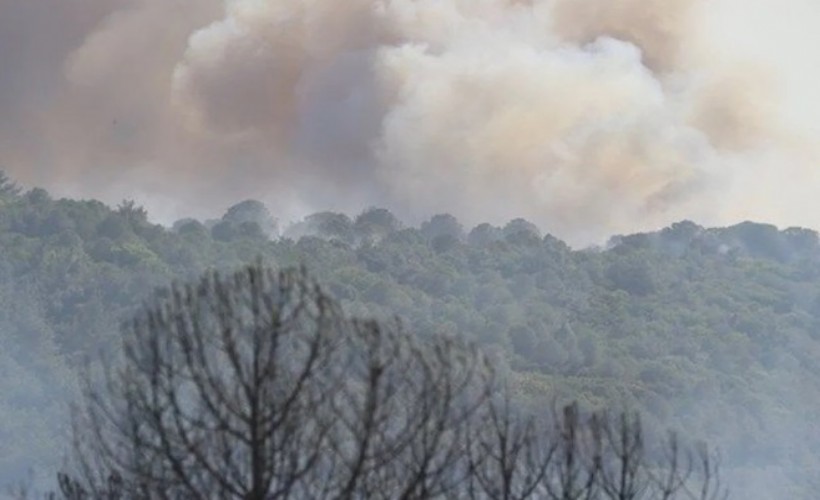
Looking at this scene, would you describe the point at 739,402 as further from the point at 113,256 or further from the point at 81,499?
the point at 81,499

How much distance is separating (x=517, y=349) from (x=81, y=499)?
3906 inches

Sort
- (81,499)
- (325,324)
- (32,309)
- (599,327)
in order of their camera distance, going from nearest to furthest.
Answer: (325,324)
(81,499)
(32,309)
(599,327)

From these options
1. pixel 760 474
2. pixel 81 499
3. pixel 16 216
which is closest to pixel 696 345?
pixel 760 474

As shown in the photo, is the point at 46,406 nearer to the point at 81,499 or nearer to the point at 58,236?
the point at 58,236

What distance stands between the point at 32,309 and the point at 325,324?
109m

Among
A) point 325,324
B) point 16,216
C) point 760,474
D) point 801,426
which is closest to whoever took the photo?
point 325,324

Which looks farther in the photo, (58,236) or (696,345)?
(58,236)

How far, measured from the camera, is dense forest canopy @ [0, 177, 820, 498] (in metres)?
114

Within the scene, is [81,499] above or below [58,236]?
below

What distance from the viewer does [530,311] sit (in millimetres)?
136625

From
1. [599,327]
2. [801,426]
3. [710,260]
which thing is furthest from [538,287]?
[801,426]

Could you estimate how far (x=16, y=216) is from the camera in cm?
15025

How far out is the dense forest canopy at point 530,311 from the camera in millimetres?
113625

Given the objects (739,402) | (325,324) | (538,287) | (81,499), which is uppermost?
(538,287)
